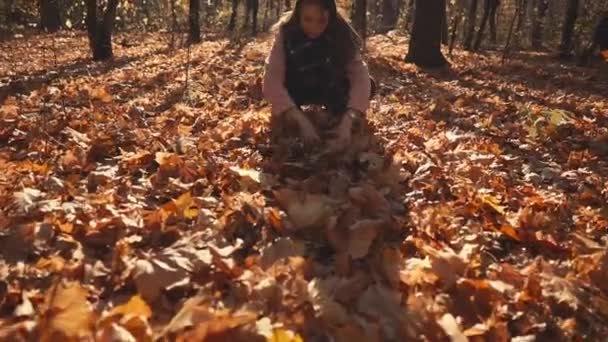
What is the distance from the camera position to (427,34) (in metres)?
9.12

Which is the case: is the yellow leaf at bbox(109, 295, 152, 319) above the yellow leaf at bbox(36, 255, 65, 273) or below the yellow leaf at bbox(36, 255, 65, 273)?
above

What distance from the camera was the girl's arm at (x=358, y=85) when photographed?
11.8 feet

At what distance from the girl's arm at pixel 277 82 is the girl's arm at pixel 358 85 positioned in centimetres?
42

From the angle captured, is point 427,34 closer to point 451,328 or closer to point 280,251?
point 280,251

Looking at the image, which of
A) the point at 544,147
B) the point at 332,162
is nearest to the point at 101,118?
the point at 332,162

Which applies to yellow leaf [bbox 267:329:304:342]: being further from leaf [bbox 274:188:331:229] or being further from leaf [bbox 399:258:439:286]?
leaf [bbox 274:188:331:229]

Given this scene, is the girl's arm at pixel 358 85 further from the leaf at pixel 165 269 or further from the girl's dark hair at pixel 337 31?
the leaf at pixel 165 269

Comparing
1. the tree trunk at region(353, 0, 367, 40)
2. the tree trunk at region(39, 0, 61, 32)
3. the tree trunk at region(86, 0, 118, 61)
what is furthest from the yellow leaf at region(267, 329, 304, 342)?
the tree trunk at region(39, 0, 61, 32)

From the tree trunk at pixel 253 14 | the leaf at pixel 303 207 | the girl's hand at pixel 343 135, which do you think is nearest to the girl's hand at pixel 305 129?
the girl's hand at pixel 343 135

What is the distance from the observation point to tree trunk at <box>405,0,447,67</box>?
29.6ft

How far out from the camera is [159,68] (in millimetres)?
7980

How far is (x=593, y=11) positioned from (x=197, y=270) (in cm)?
1502

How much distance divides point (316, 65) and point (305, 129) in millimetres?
661

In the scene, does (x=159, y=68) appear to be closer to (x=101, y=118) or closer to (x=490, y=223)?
(x=101, y=118)
